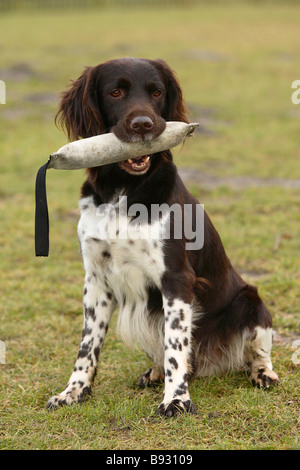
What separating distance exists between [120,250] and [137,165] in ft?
1.54

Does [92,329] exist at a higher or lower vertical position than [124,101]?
lower

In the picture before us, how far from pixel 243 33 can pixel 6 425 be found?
847 inches

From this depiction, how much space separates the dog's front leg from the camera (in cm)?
365

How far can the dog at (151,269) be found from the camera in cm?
371

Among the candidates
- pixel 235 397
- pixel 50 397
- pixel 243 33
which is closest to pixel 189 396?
pixel 235 397

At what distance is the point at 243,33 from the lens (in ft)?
76.3

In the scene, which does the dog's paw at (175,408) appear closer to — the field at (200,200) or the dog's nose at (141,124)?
the field at (200,200)

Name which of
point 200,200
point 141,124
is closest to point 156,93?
point 141,124

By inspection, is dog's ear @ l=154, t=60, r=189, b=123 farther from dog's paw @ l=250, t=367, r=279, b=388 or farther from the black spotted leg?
dog's paw @ l=250, t=367, r=279, b=388

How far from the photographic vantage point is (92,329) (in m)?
4.02

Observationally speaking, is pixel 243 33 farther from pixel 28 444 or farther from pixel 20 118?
pixel 28 444

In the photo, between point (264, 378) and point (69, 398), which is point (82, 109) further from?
point (264, 378)

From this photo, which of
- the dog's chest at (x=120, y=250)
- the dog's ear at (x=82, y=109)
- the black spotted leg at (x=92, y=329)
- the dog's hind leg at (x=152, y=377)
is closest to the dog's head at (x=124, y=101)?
the dog's ear at (x=82, y=109)

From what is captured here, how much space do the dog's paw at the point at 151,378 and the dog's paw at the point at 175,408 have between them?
1.71 ft
